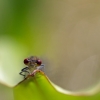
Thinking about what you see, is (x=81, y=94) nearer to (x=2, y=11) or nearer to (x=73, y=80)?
(x=73, y=80)

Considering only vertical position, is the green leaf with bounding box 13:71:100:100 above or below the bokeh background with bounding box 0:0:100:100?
below

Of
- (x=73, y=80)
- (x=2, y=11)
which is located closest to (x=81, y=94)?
(x=73, y=80)

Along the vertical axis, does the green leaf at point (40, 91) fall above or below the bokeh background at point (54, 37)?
below

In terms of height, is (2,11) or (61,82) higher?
(2,11)
